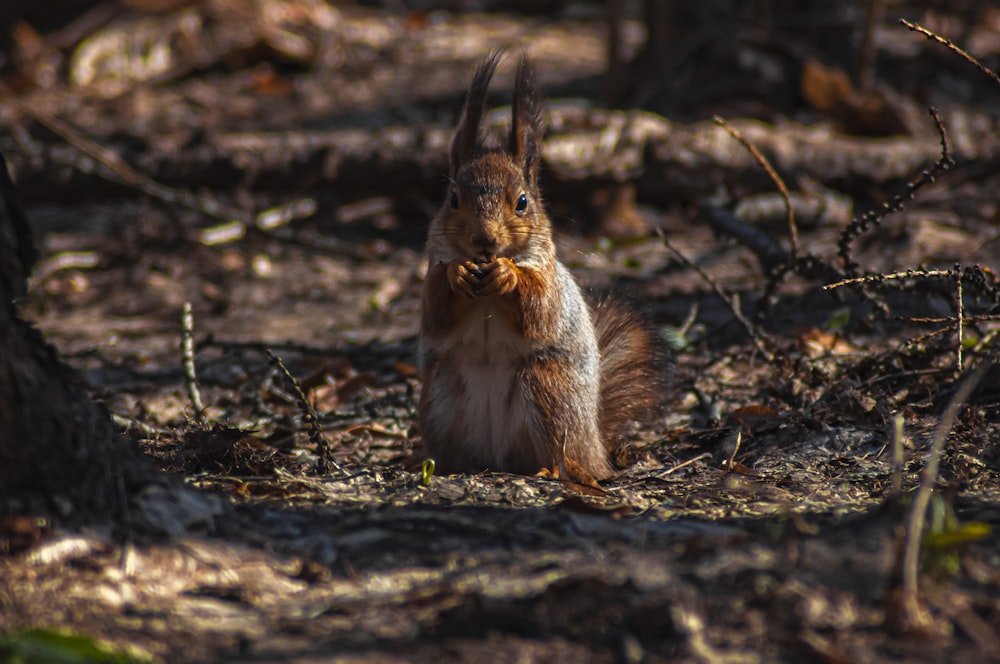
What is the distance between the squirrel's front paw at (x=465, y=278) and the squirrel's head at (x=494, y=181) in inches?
5.2

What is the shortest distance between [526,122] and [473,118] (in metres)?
0.19

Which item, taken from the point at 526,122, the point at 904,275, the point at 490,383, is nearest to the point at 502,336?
the point at 490,383

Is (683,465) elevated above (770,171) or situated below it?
below

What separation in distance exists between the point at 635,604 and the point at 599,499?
2.51 feet

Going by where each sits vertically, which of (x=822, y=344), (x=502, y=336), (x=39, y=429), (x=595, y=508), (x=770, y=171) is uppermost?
(x=770, y=171)

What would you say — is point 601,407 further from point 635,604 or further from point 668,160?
point 668,160

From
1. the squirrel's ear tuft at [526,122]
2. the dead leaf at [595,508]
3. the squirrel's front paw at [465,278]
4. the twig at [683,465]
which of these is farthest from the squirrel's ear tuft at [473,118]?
the dead leaf at [595,508]

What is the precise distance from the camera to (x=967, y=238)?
520 cm

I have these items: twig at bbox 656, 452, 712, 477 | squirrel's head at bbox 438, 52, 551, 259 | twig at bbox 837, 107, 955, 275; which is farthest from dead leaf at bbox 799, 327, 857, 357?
squirrel's head at bbox 438, 52, 551, 259

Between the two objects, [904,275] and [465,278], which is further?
[465,278]

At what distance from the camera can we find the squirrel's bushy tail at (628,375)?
3652mm

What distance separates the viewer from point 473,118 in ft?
11.6

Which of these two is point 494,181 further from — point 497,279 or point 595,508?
point 595,508

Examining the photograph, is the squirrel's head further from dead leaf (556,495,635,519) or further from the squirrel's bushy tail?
dead leaf (556,495,635,519)
